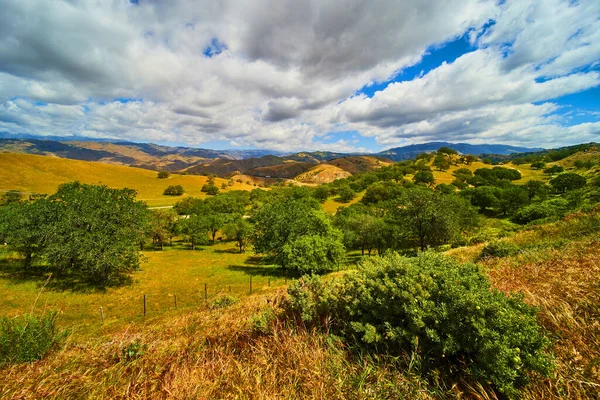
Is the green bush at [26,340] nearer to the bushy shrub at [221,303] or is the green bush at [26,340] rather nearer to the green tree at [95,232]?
the bushy shrub at [221,303]

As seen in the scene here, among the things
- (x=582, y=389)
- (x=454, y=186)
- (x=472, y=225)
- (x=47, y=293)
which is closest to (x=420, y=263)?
(x=582, y=389)

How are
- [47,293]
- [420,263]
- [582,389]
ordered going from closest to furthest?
[582,389] → [420,263] → [47,293]

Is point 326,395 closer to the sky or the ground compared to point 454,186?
closer to the sky

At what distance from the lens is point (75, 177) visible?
367ft

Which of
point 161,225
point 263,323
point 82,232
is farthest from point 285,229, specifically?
point 161,225

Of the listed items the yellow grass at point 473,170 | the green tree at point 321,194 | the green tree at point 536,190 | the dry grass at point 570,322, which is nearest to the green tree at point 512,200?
the green tree at point 536,190

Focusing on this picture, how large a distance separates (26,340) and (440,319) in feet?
26.2

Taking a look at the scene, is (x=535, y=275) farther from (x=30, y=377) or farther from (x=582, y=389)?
(x=30, y=377)

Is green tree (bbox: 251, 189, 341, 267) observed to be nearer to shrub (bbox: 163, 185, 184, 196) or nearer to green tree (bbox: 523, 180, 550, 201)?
green tree (bbox: 523, 180, 550, 201)

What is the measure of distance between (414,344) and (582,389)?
75.2 inches

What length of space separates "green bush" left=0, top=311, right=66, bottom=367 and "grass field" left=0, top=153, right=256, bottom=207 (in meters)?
106

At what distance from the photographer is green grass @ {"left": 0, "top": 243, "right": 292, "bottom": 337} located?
19.5 m

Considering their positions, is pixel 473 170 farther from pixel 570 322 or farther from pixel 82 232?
pixel 82 232

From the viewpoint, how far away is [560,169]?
370ft
